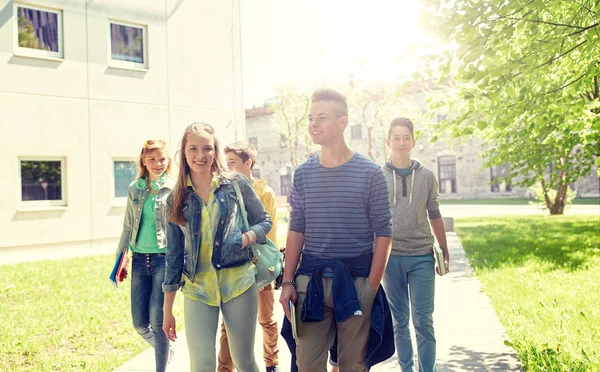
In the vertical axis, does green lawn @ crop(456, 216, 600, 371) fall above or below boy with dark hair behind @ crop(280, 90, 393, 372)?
below

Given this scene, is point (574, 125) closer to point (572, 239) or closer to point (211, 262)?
point (211, 262)

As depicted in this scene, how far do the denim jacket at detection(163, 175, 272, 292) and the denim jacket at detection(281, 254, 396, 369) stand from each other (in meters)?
0.43

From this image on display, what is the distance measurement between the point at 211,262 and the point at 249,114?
51122 mm

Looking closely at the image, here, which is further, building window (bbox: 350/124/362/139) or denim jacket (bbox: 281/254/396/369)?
building window (bbox: 350/124/362/139)

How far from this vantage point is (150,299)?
4457 millimetres

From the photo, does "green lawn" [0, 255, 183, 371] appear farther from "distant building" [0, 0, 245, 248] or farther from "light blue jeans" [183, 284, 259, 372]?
"distant building" [0, 0, 245, 248]

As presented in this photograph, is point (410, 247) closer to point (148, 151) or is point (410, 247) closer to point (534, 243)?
point (148, 151)

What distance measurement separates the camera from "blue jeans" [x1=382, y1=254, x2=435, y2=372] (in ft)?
13.6

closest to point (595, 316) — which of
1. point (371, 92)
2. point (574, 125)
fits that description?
point (574, 125)

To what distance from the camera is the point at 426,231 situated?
4.32 meters

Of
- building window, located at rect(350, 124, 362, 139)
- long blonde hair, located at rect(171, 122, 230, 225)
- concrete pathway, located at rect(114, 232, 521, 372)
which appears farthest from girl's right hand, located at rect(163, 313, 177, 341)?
building window, located at rect(350, 124, 362, 139)

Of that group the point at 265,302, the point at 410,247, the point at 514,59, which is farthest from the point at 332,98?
the point at 514,59

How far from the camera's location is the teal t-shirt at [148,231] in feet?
14.6

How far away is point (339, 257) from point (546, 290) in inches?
229
